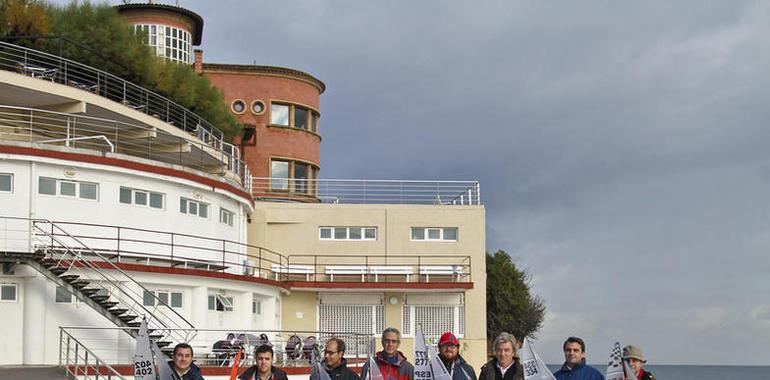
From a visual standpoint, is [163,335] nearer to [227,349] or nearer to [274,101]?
[227,349]

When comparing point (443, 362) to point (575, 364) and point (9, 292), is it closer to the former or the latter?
point (575, 364)

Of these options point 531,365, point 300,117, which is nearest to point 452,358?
point 531,365

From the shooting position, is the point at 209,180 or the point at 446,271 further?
the point at 446,271

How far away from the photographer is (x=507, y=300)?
63312mm

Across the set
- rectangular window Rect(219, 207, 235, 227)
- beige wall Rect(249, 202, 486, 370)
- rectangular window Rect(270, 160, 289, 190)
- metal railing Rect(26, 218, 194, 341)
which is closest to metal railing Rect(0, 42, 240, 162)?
beige wall Rect(249, 202, 486, 370)

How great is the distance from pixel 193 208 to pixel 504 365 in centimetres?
2229

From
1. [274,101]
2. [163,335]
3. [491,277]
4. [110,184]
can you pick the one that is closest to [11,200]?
[110,184]

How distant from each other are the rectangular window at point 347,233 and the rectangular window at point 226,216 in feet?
25.8

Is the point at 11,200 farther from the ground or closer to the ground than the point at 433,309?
farther from the ground

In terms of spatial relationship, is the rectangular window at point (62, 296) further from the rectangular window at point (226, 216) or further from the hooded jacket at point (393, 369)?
the hooded jacket at point (393, 369)

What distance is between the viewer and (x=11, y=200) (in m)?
27.4

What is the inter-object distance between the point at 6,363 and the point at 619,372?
19468 mm

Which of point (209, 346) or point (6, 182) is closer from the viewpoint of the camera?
point (6, 182)

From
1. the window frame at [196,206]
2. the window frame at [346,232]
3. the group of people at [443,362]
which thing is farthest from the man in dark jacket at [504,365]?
the window frame at [346,232]
